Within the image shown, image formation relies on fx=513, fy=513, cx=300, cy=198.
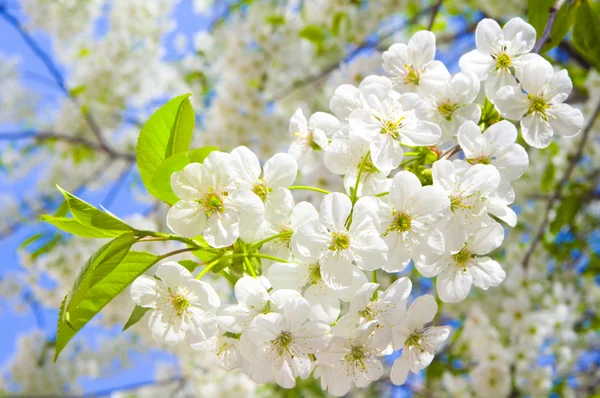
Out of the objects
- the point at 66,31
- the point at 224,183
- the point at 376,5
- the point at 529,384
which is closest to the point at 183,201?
the point at 224,183

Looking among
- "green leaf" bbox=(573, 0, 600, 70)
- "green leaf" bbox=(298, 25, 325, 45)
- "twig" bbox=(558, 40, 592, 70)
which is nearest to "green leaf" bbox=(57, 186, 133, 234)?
"green leaf" bbox=(573, 0, 600, 70)

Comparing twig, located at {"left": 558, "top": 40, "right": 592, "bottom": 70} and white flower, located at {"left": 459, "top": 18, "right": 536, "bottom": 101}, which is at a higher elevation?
white flower, located at {"left": 459, "top": 18, "right": 536, "bottom": 101}

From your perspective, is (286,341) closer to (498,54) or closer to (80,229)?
(80,229)

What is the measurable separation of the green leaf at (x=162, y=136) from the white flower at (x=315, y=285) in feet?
0.95

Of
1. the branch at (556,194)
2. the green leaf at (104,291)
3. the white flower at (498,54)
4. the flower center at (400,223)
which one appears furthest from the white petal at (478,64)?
the branch at (556,194)

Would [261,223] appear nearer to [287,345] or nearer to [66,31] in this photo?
[287,345]

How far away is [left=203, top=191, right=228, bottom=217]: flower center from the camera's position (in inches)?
Answer: 32.0

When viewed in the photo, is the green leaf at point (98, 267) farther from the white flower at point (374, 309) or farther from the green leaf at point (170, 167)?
the white flower at point (374, 309)

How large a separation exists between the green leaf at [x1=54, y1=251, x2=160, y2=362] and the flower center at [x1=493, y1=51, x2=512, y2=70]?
2.28 feet

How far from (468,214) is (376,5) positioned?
9.02 ft

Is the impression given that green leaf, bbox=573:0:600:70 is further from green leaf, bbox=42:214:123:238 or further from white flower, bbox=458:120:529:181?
green leaf, bbox=42:214:123:238

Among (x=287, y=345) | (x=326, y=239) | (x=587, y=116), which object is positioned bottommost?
(x=587, y=116)

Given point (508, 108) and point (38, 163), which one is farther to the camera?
point (38, 163)

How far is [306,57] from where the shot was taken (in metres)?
3.68
